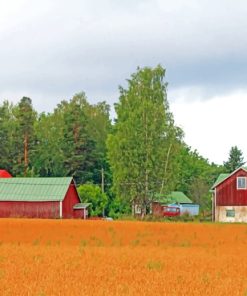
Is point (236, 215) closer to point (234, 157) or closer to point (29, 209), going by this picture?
point (29, 209)

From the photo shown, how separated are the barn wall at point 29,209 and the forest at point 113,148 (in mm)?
7372

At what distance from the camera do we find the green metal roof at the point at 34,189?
7106cm

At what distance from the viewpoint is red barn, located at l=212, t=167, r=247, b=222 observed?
7419 cm

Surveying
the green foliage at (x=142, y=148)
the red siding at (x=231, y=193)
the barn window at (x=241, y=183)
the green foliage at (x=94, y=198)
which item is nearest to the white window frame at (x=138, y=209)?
the green foliage at (x=142, y=148)

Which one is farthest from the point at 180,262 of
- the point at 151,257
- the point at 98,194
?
the point at 98,194

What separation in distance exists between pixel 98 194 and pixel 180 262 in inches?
2235

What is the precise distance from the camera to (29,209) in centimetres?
7125

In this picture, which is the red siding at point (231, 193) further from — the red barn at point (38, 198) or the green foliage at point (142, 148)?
the red barn at point (38, 198)

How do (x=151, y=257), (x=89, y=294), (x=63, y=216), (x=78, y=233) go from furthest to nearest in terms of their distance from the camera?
(x=63, y=216), (x=78, y=233), (x=151, y=257), (x=89, y=294)

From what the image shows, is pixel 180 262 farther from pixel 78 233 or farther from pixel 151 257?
pixel 78 233

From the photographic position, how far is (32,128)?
10288 cm

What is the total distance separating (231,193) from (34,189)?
20.7m

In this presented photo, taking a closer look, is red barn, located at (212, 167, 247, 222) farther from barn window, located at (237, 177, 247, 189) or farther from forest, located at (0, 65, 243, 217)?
forest, located at (0, 65, 243, 217)

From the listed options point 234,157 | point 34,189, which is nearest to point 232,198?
point 34,189
